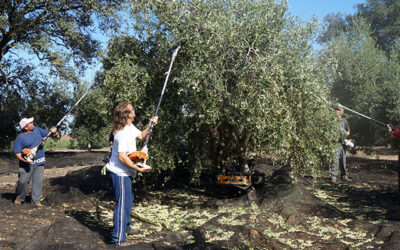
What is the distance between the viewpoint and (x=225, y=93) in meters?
6.96

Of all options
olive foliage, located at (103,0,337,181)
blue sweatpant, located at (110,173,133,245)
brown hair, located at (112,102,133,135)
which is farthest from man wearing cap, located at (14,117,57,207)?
blue sweatpant, located at (110,173,133,245)

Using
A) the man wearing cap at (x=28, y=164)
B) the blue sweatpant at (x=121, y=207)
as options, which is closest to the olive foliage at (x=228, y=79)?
the man wearing cap at (x=28, y=164)

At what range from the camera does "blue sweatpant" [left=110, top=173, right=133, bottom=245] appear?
5164mm

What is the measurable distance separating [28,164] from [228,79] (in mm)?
4761

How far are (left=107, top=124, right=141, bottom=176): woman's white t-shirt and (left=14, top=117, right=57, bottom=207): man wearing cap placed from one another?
3.18m

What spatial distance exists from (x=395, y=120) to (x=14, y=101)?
59.3 ft

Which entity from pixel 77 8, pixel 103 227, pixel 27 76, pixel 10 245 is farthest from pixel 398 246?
pixel 27 76

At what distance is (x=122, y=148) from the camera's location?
5.13m

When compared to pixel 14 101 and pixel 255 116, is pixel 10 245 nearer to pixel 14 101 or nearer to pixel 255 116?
pixel 255 116

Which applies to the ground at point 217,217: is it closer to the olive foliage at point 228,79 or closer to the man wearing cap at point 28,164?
the man wearing cap at point 28,164

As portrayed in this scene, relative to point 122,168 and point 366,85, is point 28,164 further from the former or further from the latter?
point 366,85

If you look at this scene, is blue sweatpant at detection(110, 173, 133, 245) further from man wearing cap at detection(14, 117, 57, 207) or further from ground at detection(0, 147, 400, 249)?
man wearing cap at detection(14, 117, 57, 207)

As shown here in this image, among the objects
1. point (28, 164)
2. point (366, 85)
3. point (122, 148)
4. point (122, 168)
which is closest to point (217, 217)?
point (122, 168)

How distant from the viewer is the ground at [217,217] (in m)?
5.38
